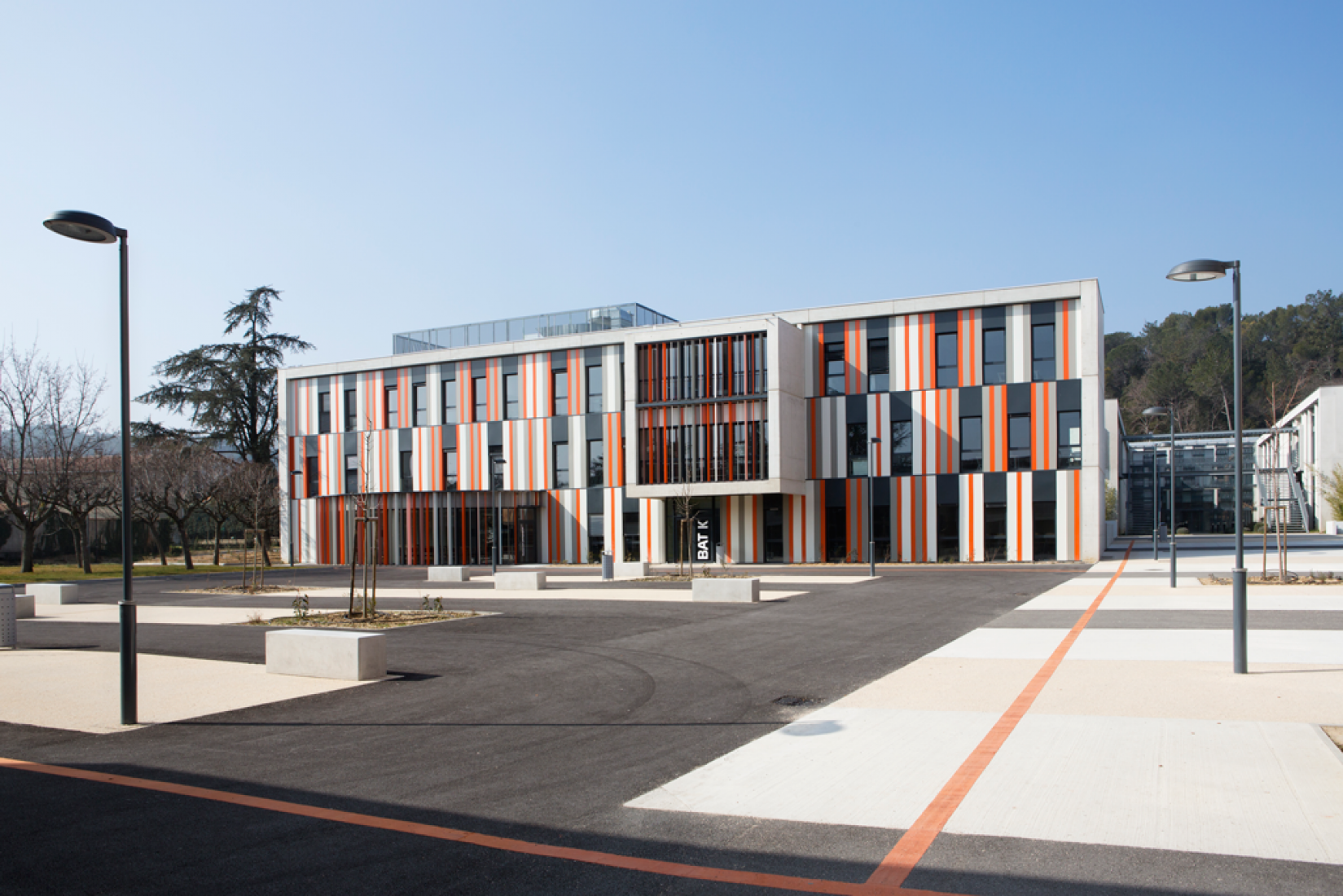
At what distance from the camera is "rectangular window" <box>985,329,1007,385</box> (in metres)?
39.1

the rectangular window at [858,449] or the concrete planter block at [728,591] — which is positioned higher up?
the rectangular window at [858,449]

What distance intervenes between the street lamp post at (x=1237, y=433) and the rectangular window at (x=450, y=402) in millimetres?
42783

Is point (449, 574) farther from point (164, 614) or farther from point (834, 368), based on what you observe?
point (834, 368)

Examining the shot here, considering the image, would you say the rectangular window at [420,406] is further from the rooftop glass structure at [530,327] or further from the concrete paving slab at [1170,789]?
the concrete paving slab at [1170,789]

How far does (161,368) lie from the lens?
5928 centimetres

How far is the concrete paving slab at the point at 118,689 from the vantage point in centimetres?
955

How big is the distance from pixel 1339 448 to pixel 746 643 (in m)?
59.5

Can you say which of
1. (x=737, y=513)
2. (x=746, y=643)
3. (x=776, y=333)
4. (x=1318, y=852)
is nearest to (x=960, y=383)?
(x=776, y=333)

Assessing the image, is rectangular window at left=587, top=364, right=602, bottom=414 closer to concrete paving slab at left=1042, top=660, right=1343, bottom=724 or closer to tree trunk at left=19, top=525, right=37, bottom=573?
tree trunk at left=19, top=525, right=37, bottom=573

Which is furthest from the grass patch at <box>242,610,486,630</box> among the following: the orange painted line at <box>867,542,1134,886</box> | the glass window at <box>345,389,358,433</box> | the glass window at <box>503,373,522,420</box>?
the glass window at <box>345,389,358,433</box>

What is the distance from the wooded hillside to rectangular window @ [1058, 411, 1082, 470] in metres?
58.0

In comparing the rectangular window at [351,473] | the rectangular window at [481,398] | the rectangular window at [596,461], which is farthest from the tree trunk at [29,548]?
the rectangular window at [596,461]

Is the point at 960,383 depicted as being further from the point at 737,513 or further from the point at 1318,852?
the point at 1318,852

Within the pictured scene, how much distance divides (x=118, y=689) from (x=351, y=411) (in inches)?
1730
